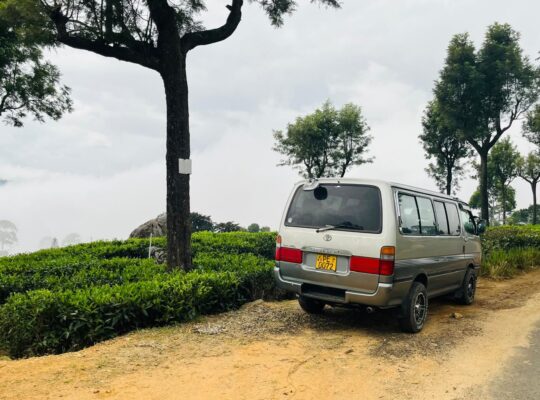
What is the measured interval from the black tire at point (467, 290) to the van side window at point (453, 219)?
3.38 ft

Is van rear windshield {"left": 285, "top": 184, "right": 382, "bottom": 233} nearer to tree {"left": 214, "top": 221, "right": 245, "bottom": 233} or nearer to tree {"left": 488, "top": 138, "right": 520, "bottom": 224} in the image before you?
tree {"left": 214, "top": 221, "right": 245, "bottom": 233}

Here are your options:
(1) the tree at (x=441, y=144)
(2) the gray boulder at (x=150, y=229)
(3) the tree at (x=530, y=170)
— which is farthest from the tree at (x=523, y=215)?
(2) the gray boulder at (x=150, y=229)

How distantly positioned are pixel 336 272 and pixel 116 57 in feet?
21.0

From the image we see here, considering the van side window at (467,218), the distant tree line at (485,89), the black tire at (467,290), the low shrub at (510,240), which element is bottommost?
the black tire at (467,290)

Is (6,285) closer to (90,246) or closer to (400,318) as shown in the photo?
(90,246)

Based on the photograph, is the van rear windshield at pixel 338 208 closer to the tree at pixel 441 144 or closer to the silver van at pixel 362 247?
the silver van at pixel 362 247

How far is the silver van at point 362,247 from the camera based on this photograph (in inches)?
209

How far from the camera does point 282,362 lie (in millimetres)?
4582

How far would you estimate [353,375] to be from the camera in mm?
4305

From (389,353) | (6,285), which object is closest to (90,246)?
(6,285)

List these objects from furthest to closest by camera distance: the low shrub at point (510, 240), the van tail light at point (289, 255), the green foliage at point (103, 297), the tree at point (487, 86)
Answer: the tree at point (487, 86), the low shrub at point (510, 240), the van tail light at point (289, 255), the green foliage at point (103, 297)

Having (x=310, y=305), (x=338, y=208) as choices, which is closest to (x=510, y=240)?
(x=310, y=305)

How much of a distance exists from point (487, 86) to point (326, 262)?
23.4 metres

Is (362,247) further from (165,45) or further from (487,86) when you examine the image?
(487,86)
